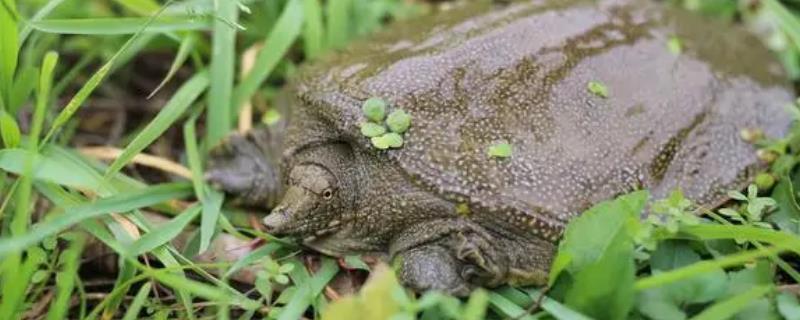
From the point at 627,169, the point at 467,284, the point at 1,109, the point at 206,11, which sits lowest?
the point at 467,284

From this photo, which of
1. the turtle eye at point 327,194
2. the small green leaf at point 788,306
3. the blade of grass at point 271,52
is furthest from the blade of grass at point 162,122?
the small green leaf at point 788,306

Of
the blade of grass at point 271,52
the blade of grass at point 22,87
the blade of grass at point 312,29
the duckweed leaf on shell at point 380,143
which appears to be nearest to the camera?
the duckweed leaf on shell at point 380,143

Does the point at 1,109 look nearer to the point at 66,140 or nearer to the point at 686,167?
the point at 66,140

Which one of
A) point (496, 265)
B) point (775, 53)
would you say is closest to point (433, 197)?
point (496, 265)

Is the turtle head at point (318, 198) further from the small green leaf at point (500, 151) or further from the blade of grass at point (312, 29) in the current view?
the blade of grass at point (312, 29)

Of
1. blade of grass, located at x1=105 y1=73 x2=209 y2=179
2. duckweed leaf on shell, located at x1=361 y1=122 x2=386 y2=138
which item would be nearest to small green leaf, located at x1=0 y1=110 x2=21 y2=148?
blade of grass, located at x1=105 y1=73 x2=209 y2=179

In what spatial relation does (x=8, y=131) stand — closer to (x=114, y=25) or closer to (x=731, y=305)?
(x=114, y=25)
